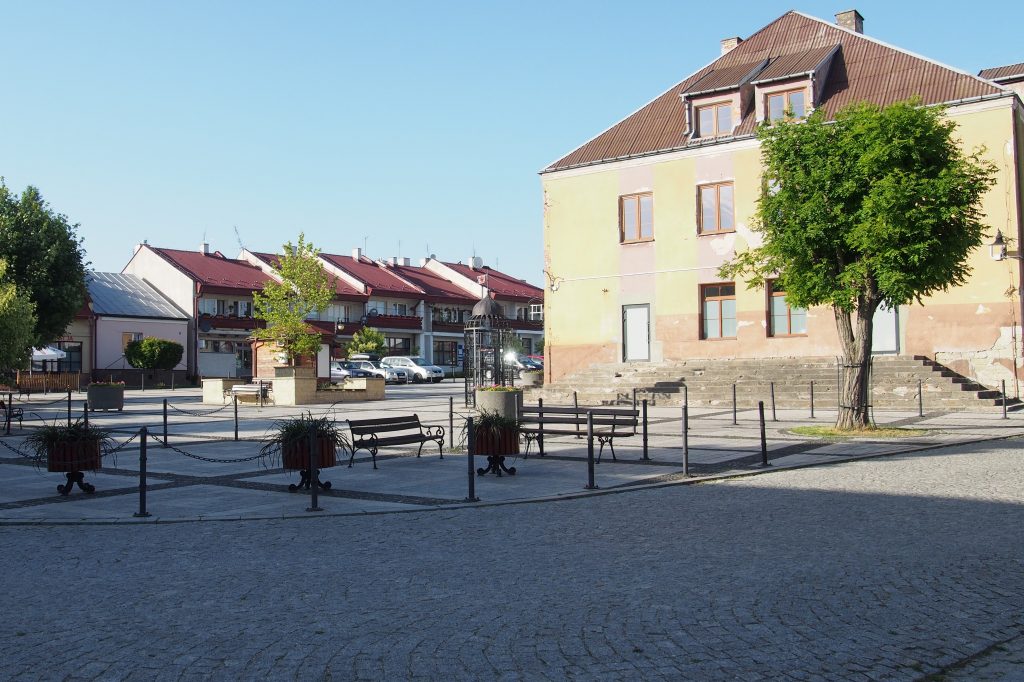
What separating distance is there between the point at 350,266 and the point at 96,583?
72.9 meters

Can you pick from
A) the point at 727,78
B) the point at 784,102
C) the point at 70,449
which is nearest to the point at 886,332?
the point at 784,102

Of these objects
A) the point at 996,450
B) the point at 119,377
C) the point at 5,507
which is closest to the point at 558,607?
the point at 5,507

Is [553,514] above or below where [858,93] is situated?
below

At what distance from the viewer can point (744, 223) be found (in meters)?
33.2

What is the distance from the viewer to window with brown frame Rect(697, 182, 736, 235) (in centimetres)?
3375

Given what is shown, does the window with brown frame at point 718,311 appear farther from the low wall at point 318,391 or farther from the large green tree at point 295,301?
the large green tree at point 295,301

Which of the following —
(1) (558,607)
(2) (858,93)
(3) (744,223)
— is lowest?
(1) (558,607)

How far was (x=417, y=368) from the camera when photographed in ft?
201

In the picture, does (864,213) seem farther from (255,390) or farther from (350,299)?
(350,299)

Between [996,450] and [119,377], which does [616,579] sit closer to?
[996,450]

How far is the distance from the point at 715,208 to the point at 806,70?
5429mm

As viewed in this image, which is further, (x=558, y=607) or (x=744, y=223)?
(x=744, y=223)

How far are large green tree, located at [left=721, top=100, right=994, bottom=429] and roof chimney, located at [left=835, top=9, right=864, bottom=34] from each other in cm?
1904

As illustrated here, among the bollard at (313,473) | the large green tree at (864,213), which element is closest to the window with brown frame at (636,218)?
the large green tree at (864,213)
